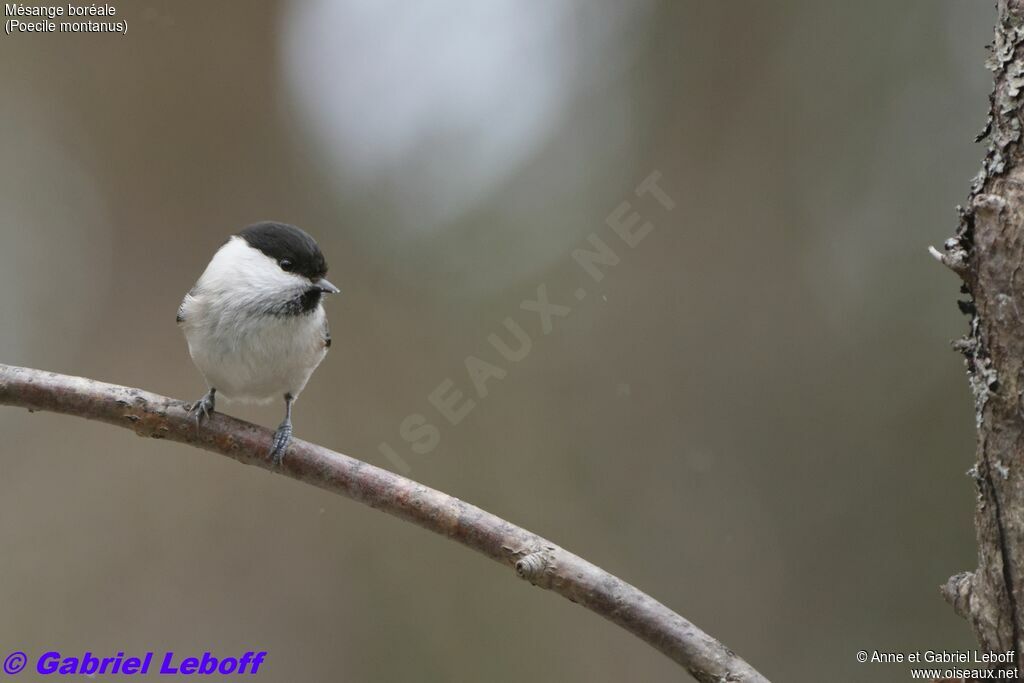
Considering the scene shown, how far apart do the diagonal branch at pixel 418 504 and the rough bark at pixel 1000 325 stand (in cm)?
42

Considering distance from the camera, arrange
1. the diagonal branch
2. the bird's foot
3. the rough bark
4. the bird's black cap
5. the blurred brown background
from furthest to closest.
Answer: the blurred brown background < the bird's black cap < the bird's foot < the diagonal branch < the rough bark

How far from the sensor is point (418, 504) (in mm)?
1557

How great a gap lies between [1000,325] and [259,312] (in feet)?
4.94

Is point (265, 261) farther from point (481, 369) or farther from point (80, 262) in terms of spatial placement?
point (80, 262)

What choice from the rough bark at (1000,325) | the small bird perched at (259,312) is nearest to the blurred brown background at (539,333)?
the small bird perched at (259,312)

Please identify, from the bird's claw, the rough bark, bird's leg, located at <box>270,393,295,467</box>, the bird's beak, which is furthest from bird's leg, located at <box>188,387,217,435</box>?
the rough bark

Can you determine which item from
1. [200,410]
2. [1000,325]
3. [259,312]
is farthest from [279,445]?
[1000,325]

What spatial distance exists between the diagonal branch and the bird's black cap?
392 millimetres

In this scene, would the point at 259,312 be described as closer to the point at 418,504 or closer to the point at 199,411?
the point at 199,411

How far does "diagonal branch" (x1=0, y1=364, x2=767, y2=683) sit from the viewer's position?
1397 mm

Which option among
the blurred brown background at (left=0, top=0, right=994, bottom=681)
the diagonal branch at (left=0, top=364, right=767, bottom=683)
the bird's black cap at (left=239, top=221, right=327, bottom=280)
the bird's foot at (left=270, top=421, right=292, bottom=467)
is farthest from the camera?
the blurred brown background at (left=0, top=0, right=994, bottom=681)

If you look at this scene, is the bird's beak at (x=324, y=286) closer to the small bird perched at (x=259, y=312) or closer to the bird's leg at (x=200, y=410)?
the small bird perched at (x=259, y=312)

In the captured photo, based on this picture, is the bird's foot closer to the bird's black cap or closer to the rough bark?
the bird's black cap

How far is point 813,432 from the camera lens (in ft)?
10.3
